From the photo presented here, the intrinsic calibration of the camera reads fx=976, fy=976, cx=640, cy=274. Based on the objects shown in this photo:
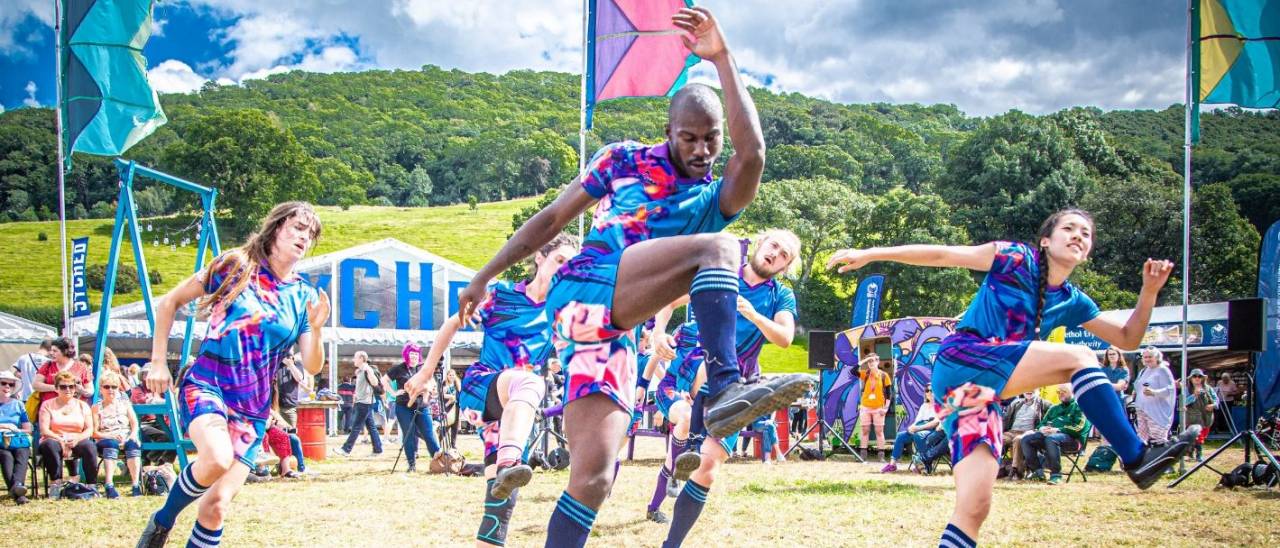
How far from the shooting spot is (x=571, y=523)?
131 inches

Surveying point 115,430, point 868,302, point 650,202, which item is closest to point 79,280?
point 115,430

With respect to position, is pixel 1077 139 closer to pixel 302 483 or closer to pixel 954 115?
pixel 302 483

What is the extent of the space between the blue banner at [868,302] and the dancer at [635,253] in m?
17.5

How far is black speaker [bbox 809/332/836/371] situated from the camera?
16.4 metres

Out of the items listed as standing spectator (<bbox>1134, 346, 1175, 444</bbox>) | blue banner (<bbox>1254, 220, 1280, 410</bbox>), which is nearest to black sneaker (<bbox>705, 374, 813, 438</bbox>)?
standing spectator (<bbox>1134, 346, 1175, 444</bbox>)

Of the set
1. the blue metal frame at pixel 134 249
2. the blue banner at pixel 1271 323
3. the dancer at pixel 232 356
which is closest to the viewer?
the dancer at pixel 232 356

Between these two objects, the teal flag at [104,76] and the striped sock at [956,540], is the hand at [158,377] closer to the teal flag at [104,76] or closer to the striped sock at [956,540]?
the striped sock at [956,540]

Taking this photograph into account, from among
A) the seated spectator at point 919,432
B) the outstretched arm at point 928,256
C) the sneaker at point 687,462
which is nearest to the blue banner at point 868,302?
the seated spectator at point 919,432

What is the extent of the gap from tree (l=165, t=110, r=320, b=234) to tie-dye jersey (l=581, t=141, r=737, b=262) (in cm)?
7059

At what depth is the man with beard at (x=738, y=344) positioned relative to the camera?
5.61 meters

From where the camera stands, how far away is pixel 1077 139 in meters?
65.7

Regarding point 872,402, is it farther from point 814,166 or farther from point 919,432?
point 814,166

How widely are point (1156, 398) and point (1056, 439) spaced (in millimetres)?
2466

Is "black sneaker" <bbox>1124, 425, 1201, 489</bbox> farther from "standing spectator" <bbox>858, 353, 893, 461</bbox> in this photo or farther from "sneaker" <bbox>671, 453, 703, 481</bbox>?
"standing spectator" <bbox>858, 353, 893, 461</bbox>
